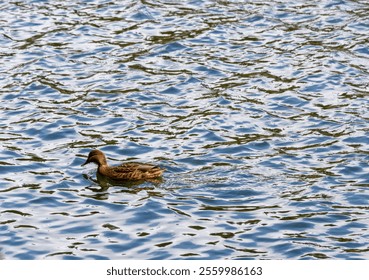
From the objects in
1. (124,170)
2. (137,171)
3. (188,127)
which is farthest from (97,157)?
(188,127)

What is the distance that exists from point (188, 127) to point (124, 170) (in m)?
2.48

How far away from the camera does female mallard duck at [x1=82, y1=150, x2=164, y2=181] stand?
17.7 metres

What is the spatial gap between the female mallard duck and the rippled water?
0.22m

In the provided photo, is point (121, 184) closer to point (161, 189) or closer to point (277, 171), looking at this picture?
point (161, 189)

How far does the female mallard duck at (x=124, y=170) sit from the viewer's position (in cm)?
1772

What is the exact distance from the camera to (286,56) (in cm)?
2347

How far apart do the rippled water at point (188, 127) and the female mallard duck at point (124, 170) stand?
0.22 m

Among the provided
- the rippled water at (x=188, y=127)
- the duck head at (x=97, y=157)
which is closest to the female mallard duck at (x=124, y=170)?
the duck head at (x=97, y=157)

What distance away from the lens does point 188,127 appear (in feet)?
65.8

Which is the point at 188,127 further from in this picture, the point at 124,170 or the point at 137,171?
the point at 137,171

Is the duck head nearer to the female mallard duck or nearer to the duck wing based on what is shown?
the female mallard duck

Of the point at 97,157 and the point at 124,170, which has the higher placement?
the point at 97,157

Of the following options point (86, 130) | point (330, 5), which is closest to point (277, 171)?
point (86, 130)
